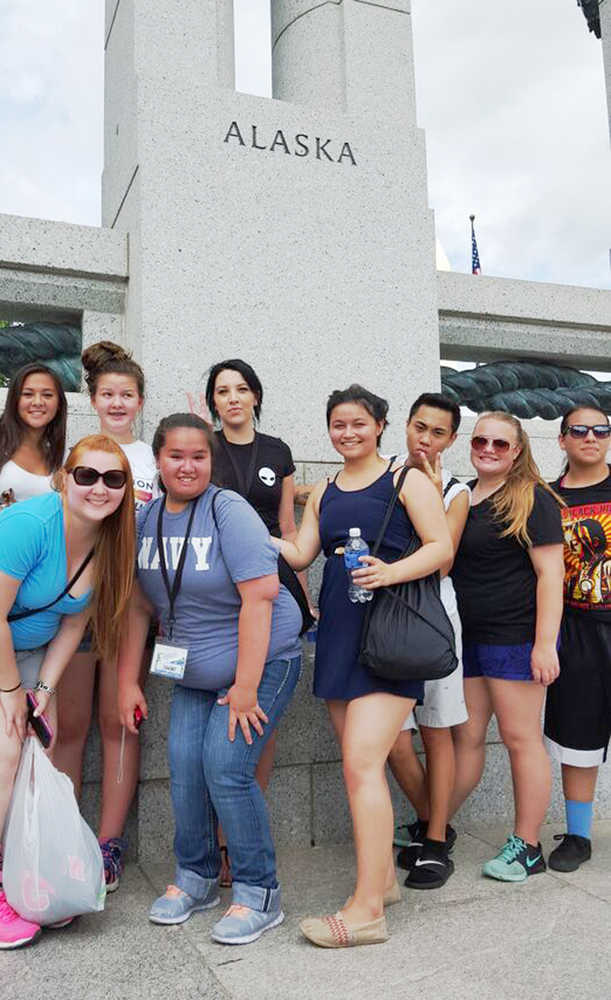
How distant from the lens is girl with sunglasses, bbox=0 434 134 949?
258 centimetres

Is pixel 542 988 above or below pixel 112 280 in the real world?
below

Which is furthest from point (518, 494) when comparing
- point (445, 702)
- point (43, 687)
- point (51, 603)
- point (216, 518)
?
point (43, 687)

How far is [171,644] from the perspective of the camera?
9.18 ft

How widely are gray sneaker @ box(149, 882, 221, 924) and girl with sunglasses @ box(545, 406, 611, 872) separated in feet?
4.89

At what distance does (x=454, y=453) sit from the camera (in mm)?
5168

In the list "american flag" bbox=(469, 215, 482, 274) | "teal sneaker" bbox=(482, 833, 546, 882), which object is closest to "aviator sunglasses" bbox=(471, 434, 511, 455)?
"teal sneaker" bbox=(482, 833, 546, 882)

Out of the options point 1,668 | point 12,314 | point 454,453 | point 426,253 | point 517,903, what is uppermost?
point 426,253

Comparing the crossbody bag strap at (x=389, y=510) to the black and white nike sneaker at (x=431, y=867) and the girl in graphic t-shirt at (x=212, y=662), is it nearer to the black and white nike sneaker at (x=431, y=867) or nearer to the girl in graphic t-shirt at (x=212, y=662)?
the girl in graphic t-shirt at (x=212, y=662)

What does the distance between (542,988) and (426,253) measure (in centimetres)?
414

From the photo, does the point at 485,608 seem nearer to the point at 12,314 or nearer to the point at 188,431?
the point at 188,431

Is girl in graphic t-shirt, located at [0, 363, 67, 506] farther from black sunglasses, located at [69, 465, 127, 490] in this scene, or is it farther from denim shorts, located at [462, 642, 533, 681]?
denim shorts, located at [462, 642, 533, 681]

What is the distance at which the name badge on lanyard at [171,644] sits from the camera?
9.00 ft

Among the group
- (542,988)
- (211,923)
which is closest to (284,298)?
(211,923)

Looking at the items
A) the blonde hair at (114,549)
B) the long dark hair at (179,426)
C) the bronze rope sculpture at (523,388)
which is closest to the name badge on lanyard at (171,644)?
the blonde hair at (114,549)
